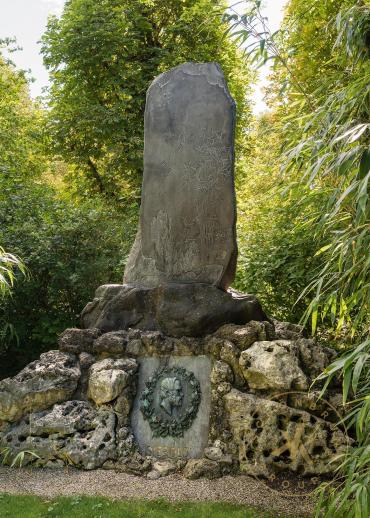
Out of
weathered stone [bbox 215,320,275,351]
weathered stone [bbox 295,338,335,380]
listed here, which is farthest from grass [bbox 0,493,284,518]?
weathered stone [bbox 215,320,275,351]

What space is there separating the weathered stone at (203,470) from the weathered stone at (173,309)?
108 centimetres

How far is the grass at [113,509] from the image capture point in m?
3.75

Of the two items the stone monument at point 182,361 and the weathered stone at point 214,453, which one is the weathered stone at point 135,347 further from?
the weathered stone at point 214,453

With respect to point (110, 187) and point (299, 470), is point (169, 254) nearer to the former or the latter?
point (299, 470)

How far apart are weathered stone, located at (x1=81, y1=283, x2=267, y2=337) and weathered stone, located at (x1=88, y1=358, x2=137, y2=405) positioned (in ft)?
1.54

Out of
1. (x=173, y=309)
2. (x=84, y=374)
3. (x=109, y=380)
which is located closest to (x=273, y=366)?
(x=173, y=309)

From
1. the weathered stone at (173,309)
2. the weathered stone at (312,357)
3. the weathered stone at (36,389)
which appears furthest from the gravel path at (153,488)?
the weathered stone at (173,309)

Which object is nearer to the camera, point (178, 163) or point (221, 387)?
point (221, 387)

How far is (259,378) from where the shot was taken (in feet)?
14.9

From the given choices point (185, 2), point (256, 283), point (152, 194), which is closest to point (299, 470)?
point (152, 194)

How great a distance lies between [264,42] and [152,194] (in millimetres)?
1978

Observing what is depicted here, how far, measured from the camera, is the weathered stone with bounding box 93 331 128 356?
201 inches

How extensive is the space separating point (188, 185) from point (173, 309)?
118 cm

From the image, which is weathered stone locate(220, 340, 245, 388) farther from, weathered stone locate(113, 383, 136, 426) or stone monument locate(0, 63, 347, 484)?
weathered stone locate(113, 383, 136, 426)
